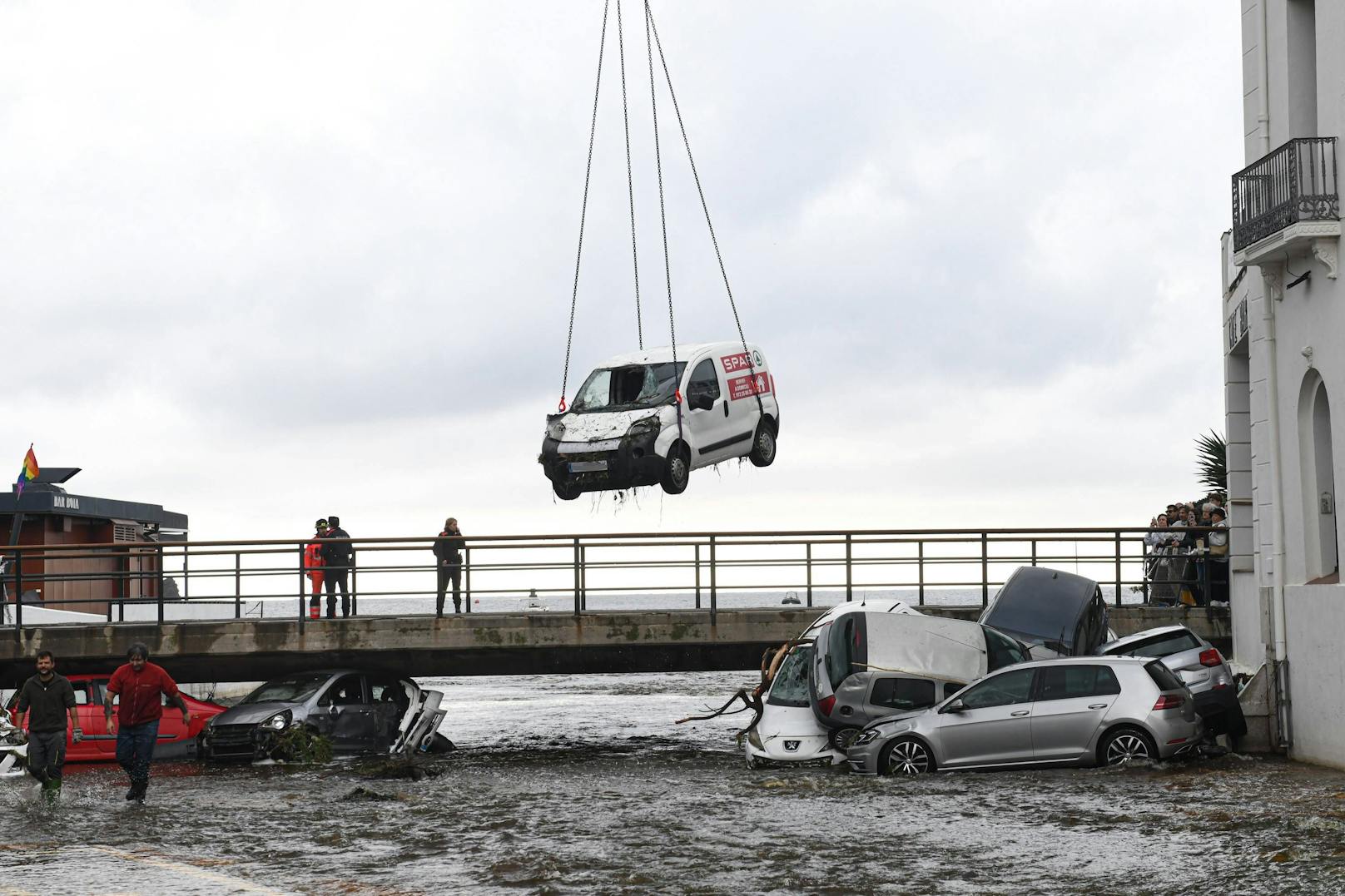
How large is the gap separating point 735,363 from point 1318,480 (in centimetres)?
844

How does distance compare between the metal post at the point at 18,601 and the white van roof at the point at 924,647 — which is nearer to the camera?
the white van roof at the point at 924,647

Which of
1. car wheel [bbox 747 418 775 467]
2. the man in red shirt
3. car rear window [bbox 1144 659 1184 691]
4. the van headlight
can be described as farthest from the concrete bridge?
the man in red shirt

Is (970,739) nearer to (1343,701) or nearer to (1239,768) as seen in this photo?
(1239,768)

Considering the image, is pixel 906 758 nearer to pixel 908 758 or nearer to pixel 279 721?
pixel 908 758

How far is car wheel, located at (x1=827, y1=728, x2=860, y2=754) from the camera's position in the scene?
19359 mm

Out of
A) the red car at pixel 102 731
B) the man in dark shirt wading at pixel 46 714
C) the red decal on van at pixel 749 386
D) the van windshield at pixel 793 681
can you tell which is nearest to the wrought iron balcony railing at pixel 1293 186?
the red decal on van at pixel 749 386

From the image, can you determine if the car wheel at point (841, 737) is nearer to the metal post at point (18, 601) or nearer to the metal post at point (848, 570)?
the metal post at point (848, 570)

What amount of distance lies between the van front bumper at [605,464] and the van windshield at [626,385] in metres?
1.30

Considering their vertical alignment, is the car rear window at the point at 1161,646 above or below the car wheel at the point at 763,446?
below

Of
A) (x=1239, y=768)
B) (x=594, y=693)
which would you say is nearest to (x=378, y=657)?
(x=1239, y=768)

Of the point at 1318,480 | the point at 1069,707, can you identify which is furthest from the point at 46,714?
the point at 1318,480

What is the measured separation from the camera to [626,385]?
77.3 ft

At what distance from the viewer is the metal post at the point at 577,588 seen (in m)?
23.3

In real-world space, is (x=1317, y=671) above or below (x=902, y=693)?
above
